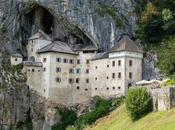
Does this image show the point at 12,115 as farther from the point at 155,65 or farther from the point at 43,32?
the point at 155,65

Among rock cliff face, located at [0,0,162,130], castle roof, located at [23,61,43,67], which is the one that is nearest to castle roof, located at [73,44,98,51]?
rock cliff face, located at [0,0,162,130]

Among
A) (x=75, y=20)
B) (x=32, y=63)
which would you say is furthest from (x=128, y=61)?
(x=32, y=63)

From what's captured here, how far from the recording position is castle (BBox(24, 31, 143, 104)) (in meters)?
88.6

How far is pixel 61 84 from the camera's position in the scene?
91188 millimetres

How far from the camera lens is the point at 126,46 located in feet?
293

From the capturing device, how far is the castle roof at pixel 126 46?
88875 millimetres

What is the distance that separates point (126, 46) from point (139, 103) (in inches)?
1374

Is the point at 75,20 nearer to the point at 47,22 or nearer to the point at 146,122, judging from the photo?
the point at 47,22

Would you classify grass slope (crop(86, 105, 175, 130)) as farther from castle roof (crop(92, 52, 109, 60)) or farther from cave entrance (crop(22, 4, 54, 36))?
cave entrance (crop(22, 4, 54, 36))

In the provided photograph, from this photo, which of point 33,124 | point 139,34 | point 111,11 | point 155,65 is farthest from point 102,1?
point 33,124

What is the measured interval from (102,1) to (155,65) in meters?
14.7

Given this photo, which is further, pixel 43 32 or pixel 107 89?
pixel 43 32

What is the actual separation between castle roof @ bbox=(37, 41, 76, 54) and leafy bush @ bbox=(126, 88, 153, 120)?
37226 mm

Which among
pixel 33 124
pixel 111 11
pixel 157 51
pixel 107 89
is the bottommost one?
pixel 33 124
